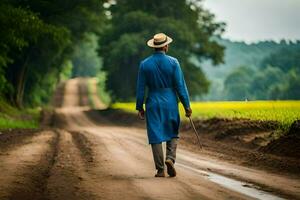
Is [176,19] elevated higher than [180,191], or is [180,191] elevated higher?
[176,19]

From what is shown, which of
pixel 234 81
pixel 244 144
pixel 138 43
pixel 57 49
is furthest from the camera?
pixel 234 81

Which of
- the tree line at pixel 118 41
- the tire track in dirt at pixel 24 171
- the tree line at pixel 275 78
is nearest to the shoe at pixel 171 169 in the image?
the tire track in dirt at pixel 24 171

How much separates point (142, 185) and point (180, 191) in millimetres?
771

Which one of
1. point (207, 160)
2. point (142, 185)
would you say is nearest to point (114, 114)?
point (207, 160)

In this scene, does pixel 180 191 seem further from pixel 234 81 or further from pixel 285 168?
pixel 234 81

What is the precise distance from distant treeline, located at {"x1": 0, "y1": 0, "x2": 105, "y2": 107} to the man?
15302mm

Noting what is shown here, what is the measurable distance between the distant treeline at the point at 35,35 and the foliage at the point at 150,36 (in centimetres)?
249

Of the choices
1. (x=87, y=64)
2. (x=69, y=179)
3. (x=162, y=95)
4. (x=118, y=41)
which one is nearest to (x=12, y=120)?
(x=118, y=41)

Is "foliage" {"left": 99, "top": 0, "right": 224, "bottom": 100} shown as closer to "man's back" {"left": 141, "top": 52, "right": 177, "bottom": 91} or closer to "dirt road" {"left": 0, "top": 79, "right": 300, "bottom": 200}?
"dirt road" {"left": 0, "top": 79, "right": 300, "bottom": 200}

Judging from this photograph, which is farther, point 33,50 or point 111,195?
point 33,50

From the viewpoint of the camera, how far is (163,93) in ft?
29.6

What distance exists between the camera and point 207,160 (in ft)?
36.9

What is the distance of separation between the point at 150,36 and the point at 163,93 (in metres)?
39.2

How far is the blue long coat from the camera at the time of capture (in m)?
8.95
